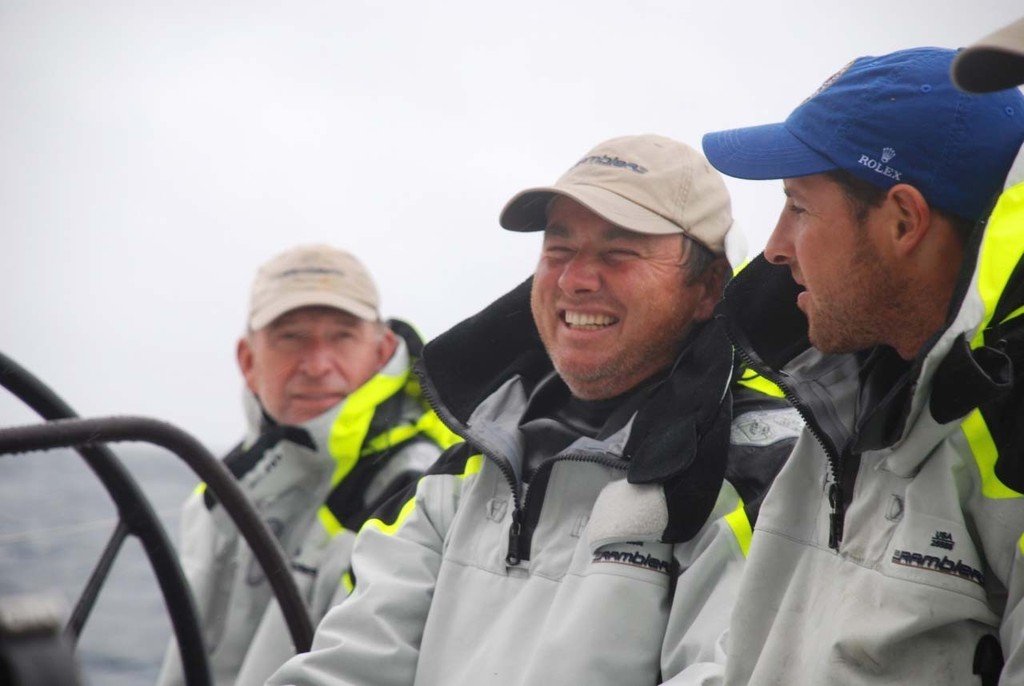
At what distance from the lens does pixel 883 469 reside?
1491 millimetres

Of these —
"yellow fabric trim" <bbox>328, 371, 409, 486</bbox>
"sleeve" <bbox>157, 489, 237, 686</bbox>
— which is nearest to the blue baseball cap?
"yellow fabric trim" <bbox>328, 371, 409, 486</bbox>

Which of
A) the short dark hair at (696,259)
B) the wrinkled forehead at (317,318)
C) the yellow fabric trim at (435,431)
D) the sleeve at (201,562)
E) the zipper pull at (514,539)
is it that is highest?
the short dark hair at (696,259)

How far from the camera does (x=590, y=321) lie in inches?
87.0

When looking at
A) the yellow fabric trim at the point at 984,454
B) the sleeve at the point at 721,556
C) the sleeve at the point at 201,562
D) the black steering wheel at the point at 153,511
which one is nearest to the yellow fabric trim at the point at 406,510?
the black steering wheel at the point at 153,511

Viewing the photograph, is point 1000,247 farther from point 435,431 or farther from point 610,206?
point 435,431

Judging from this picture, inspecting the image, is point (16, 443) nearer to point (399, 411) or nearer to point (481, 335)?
point (481, 335)

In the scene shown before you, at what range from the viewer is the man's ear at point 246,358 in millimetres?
3631

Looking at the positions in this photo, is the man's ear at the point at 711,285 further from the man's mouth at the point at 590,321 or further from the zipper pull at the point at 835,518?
the zipper pull at the point at 835,518

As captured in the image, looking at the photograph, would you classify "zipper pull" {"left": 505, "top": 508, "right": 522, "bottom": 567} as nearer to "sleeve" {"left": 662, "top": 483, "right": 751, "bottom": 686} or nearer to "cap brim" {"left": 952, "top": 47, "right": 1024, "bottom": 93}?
"sleeve" {"left": 662, "top": 483, "right": 751, "bottom": 686}

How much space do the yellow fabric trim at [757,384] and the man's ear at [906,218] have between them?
0.53m

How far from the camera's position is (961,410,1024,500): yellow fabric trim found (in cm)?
133

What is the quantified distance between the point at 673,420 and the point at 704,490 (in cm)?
14

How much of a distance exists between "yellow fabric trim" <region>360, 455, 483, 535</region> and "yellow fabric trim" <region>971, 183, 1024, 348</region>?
101cm

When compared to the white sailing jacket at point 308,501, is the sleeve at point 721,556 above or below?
above
